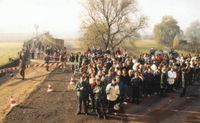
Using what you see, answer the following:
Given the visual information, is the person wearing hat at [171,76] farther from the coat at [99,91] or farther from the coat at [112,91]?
the coat at [99,91]

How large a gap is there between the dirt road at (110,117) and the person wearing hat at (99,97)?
40 cm

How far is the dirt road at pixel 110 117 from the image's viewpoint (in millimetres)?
16578

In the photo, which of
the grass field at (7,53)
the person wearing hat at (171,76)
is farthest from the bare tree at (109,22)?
the person wearing hat at (171,76)

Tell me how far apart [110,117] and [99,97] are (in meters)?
1.30

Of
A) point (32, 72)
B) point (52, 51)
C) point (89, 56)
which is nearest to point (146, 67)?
point (89, 56)

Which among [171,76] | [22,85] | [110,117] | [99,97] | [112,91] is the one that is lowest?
[110,117]

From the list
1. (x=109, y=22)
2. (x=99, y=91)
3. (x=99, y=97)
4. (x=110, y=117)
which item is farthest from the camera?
(x=109, y=22)

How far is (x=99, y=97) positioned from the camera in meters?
16.1

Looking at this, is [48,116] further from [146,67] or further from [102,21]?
[102,21]

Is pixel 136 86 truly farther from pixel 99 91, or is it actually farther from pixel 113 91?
pixel 99 91

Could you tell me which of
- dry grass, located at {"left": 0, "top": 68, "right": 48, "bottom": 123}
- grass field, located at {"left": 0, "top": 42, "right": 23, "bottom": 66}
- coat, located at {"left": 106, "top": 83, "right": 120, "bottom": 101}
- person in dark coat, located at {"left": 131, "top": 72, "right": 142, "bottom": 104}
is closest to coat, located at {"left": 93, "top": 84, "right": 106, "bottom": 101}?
coat, located at {"left": 106, "top": 83, "right": 120, "bottom": 101}

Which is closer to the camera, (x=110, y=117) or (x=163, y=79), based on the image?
(x=110, y=117)

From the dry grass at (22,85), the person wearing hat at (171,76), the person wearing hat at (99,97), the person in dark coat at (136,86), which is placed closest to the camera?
the person wearing hat at (99,97)

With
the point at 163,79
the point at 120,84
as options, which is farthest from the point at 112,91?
the point at 163,79
